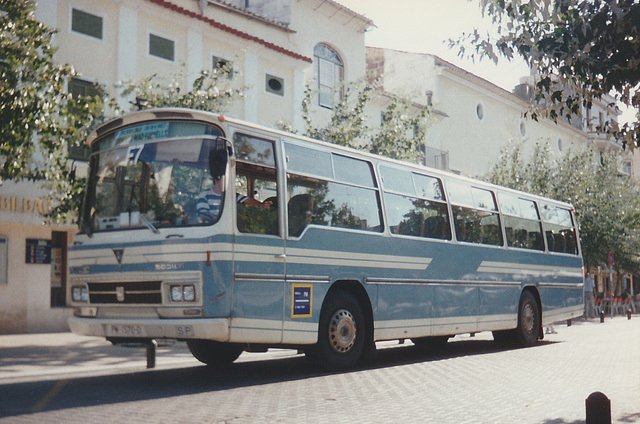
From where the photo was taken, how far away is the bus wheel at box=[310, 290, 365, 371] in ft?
31.7

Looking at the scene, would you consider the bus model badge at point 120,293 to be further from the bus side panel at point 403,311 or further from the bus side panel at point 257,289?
the bus side panel at point 403,311

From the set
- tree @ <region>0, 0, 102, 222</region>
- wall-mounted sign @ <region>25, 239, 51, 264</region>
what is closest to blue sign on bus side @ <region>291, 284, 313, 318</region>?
tree @ <region>0, 0, 102, 222</region>

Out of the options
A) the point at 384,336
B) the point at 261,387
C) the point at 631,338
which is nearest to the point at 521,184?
the point at 631,338

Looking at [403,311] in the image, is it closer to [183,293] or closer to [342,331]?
[342,331]

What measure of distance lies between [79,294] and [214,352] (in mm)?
2415

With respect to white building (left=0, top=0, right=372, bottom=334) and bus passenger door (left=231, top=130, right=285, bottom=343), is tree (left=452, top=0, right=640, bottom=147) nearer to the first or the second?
bus passenger door (left=231, top=130, right=285, bottom=343)

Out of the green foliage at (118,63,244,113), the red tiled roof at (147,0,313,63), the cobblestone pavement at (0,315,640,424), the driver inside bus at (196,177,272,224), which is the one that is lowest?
the cobblestone pavement at (0,315,640,424)

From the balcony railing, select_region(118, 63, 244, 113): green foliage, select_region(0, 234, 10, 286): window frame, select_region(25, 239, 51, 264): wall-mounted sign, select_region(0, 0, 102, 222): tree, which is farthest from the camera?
the balcony railing

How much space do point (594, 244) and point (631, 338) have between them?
17255 mm

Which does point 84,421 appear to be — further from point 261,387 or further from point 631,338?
point 631,338

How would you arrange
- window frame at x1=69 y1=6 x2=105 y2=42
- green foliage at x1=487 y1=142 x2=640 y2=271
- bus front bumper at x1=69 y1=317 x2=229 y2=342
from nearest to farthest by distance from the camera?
1. bus front bumper at x1=69 y1=317 x2=229 y2=342
2. window frame at x1=69 y1=6 x2=105 y2=42
3. green foliage at x1=487 y1=142 x2=640 y2=271

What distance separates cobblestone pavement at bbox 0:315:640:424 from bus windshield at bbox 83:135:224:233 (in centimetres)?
188

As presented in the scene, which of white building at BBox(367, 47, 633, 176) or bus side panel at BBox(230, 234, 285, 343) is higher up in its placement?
white building at BBox(367, 47, 633, 176)

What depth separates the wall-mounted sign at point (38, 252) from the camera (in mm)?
19062
